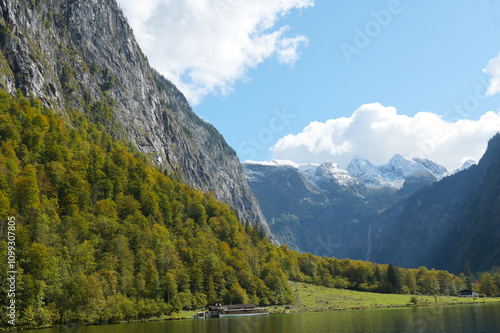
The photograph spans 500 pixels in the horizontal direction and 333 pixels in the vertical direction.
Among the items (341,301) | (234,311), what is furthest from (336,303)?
(234,311)

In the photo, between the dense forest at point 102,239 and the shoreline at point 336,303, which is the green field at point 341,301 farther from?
the dense forest at point 102,239

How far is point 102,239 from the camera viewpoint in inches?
4921

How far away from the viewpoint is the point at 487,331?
220 ft

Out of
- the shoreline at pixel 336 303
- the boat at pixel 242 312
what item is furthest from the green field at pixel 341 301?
the boat at pixel 242 312

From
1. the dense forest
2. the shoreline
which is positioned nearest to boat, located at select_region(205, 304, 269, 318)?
the shoreline

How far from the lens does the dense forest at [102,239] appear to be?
93.2m

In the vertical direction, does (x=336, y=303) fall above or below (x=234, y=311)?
below

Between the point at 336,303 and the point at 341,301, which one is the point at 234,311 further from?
the point at 341,301

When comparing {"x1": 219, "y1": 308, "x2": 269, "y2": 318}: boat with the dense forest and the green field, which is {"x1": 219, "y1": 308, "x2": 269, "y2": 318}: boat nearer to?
the green field

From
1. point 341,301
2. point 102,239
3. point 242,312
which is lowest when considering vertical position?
point 341,301

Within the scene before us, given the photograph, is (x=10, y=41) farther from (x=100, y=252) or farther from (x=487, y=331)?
(x=487, y=331)

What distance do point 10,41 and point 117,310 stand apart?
13976 centimetres

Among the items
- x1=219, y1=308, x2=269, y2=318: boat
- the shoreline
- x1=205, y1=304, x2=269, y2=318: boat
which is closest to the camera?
x1=205, y1=304, x2=269, y2=318: boat

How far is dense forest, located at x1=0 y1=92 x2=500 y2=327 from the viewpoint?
306ft
